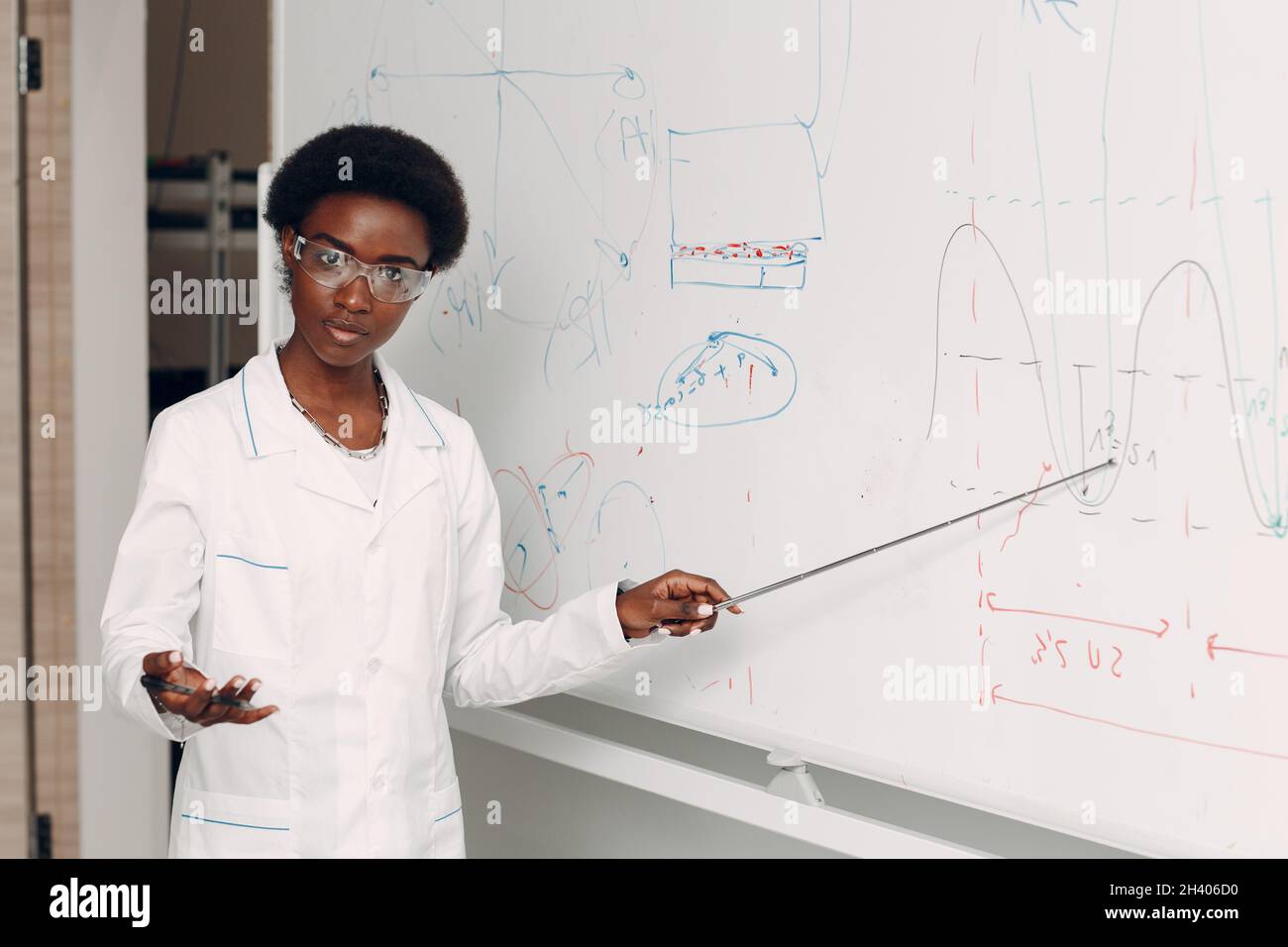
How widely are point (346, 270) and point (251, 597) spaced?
332 mm

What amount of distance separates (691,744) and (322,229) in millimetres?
684

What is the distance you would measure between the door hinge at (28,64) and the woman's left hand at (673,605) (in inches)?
62.0

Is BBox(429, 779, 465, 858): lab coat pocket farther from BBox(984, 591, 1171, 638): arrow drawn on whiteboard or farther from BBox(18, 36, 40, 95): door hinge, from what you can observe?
BBox(18, 36, 40, 95): door hinge

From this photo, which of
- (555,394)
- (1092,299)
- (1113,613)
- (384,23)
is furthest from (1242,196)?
(384,23)

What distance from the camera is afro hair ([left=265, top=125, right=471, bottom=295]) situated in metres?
1.20

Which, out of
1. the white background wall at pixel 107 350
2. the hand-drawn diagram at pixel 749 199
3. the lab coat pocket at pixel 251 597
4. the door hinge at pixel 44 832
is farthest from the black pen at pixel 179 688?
the door hinge at pixel 44 832

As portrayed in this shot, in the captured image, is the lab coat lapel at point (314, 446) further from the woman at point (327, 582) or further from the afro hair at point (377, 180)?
the afro hair at point (377, 180)

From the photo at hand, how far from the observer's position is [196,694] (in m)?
0.97

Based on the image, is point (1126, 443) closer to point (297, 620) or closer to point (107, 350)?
point (297, 620)

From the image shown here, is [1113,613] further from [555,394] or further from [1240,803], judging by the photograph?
[555,394]

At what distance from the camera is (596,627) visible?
1.17 m

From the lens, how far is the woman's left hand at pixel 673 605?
114cm

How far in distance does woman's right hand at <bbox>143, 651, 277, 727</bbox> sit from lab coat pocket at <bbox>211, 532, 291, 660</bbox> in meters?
0.12

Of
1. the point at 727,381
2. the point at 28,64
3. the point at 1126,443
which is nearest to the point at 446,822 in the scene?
the point at 727,381
